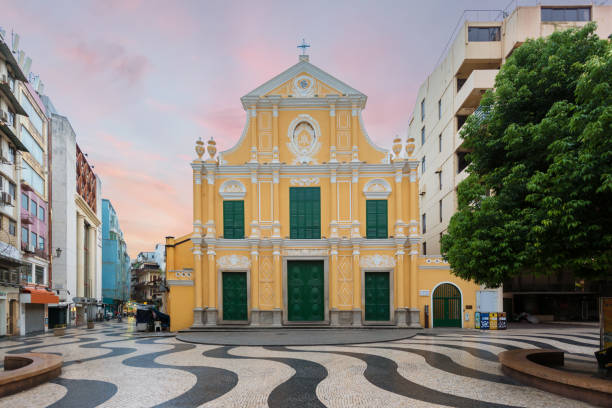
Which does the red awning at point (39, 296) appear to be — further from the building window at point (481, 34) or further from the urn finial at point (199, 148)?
→ the building window at point (481, 34)

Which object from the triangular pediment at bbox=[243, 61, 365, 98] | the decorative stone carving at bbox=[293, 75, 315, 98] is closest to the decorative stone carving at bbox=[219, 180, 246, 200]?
the triangular pediment at bbox=[243, 61, 365, 98]

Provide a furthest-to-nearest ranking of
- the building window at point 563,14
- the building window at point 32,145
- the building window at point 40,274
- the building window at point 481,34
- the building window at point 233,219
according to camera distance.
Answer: the building window at point 40,274
the building window at point 481,34
the building window at point 563,14
the building window at point 32,145
the building window at point 233,219

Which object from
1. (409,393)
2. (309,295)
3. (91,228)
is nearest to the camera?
(409,393)

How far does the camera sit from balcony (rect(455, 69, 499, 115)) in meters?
29.3

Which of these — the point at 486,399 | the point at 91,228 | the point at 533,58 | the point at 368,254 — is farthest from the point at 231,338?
the point at 91,228

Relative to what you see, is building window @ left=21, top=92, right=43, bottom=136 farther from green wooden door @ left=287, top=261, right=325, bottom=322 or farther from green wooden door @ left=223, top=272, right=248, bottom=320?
green wooden door @ left=287, top=261, right=325, bottom=322

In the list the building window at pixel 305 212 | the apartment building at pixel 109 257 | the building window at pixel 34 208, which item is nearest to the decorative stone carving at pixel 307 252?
the building window at pixel 305 212

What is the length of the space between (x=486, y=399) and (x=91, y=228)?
175ft

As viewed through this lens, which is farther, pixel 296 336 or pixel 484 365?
pixel 296 336

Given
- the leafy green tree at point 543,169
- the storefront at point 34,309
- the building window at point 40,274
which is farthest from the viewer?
the building window at point 40,274

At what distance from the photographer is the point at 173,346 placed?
57.8 ft

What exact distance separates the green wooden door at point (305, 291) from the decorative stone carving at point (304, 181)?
4.73 m

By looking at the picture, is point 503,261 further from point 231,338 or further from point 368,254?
point 368,254

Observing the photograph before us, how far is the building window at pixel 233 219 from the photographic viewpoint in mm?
25844
